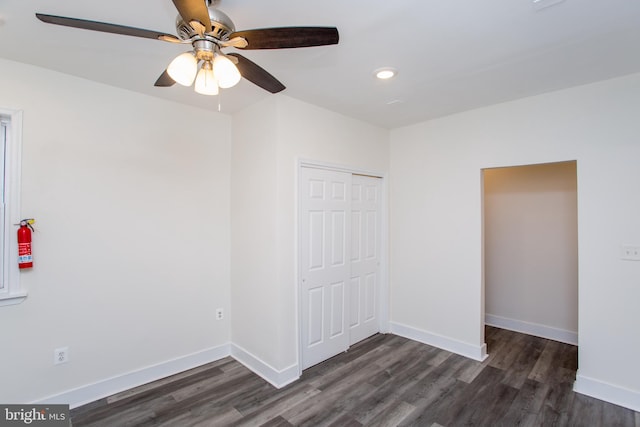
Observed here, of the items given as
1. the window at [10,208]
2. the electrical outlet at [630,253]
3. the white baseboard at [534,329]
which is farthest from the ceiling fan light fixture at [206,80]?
the white baseboard at [534,329]

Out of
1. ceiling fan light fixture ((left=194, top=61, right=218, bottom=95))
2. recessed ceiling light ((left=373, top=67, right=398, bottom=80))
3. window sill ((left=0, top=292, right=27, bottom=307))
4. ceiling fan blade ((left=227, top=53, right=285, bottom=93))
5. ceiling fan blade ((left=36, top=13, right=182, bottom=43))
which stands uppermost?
recessed ceiling light ((left=373, top=67, right=398, bottom=80))

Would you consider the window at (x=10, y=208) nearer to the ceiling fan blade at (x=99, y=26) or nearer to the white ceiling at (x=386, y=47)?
the white ceiling at (x=386, y=47)

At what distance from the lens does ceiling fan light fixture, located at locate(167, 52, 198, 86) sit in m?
1.37

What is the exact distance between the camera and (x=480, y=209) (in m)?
3.21

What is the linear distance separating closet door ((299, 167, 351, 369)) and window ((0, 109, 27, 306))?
2145mm

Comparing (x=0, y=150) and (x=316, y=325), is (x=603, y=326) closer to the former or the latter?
(x=316, y=325)

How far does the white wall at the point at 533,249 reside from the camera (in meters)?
3.57

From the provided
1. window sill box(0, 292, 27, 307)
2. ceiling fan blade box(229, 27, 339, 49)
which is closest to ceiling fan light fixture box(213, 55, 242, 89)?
ceiling fan blade box(229, 27, 339, 49)

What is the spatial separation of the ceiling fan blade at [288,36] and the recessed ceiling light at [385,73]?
3.51 ft

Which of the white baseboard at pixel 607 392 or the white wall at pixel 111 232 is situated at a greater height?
the white wall at pixel 111 232

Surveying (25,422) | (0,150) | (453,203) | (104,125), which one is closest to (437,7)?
(453,203)

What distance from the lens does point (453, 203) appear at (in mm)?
3404

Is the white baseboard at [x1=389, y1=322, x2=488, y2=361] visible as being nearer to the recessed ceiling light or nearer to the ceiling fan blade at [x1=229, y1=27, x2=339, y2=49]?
the recessed ceiling light

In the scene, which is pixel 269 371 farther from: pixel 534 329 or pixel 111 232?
pixel 534 329
